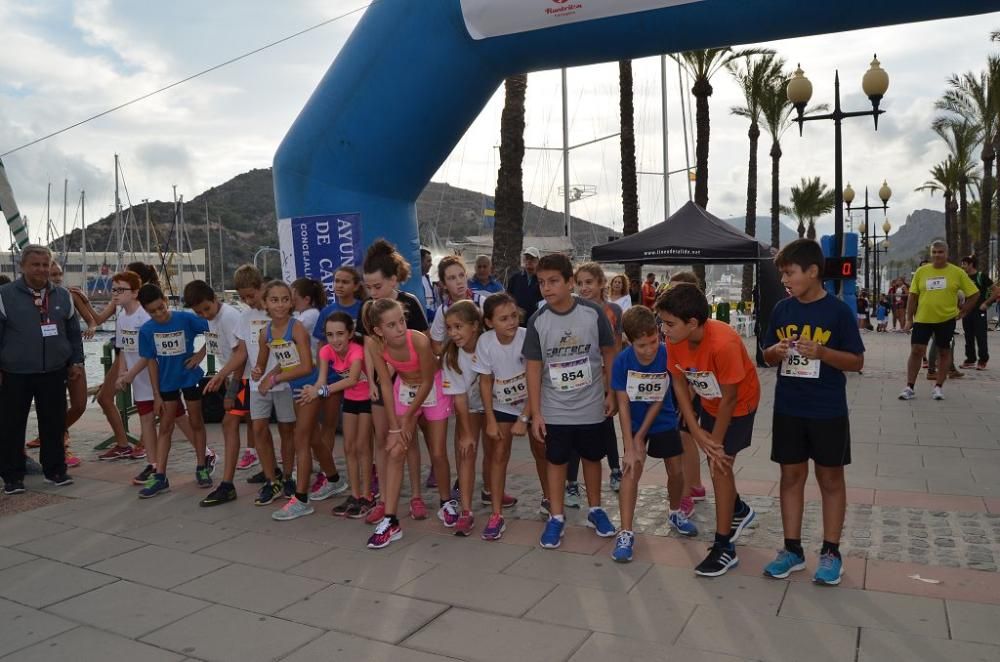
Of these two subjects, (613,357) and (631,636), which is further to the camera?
(613,357)

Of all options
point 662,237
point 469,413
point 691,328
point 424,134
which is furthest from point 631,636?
point 662,237

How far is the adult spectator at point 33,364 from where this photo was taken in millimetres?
6410

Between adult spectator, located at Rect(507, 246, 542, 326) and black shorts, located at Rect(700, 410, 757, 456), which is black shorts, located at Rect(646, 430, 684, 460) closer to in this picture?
black shorts, located at Rect(700, 410, 757, 456)

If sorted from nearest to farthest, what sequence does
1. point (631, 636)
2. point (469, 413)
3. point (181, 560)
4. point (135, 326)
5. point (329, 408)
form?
1. point (631, 636)
2. point (181, 560)
3. point (469, 413)
4. point (329, 408)
5. point (135, 326)

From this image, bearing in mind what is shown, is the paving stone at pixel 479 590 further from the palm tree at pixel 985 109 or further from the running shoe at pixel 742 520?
the palm tree at pixel 985 109

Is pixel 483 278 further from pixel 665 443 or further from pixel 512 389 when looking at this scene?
pixel 665 443

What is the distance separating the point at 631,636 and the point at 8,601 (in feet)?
10.4

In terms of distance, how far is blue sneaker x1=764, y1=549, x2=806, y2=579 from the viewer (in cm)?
391

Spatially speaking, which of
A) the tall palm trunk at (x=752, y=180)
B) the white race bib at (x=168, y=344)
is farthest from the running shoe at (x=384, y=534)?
the tall palm trunk at (x=752, y=180)

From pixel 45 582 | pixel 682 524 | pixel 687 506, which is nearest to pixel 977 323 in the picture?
pixel 687 506

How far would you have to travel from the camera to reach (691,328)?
3.97m

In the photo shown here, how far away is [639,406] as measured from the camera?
4570mm

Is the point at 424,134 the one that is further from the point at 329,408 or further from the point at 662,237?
the point at 662,237

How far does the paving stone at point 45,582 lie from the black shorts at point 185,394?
1.70 m
